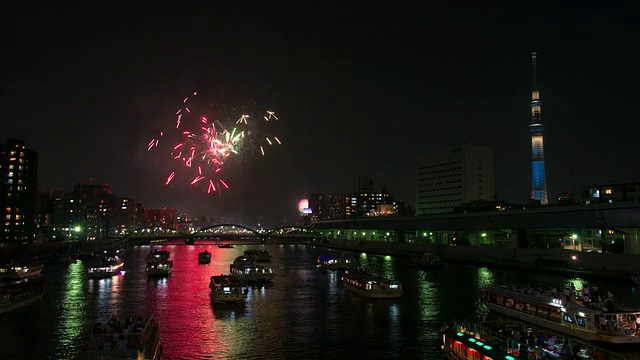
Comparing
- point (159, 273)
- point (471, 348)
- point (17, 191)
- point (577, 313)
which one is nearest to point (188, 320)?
point (471, 348)

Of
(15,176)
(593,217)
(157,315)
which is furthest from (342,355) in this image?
(15,176)

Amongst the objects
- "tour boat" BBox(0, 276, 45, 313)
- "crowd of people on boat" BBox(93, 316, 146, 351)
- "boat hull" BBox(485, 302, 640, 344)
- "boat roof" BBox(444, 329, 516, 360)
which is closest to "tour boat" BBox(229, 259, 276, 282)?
"tour boat" BBox(0, 276, 45, 313)

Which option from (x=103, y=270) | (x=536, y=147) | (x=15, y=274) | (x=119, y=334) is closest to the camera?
(x=119, y=334)

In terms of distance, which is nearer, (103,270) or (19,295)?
(19,295)

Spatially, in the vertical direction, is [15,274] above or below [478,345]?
below

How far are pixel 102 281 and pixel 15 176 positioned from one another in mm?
74070

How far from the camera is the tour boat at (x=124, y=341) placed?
22.7 m

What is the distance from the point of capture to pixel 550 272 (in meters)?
70.7

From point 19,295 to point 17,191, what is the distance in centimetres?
9167

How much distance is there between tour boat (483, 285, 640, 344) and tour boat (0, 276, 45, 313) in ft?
134

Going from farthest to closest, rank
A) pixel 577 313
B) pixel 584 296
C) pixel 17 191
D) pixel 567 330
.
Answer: pixel 17 191
pixel 584 296
pixel 567 330
pixel 577 313

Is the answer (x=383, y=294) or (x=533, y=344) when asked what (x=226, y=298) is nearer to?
(x=383, y=294)

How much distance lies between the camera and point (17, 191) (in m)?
125

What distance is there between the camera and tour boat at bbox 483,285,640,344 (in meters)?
30.6
